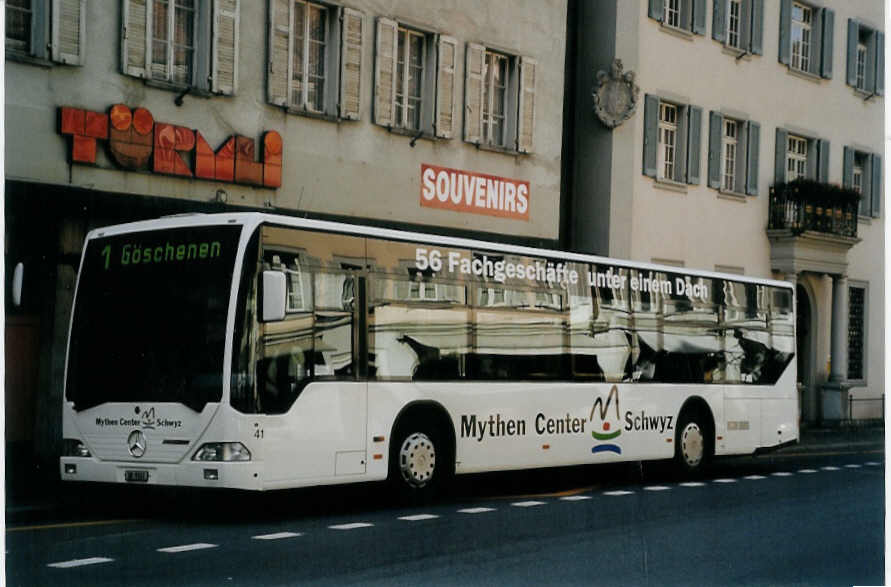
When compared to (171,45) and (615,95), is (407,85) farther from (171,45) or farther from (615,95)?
(615,95)

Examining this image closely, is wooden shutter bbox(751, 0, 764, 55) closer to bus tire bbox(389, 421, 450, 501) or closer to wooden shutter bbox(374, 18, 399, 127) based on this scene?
wooden shutter bbox(374, 18, 399, 127)

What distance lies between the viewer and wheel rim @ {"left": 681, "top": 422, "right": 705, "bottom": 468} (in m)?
19.1

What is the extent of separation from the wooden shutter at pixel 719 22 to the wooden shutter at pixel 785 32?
1.09m

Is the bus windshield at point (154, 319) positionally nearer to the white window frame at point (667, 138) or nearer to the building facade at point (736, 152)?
the building facade at point (736, 152)

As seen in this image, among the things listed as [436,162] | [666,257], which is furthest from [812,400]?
[436,162]

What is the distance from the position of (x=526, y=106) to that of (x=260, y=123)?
651cm

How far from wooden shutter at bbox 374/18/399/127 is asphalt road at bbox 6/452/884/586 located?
6637mm

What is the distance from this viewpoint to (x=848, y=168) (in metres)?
25.7

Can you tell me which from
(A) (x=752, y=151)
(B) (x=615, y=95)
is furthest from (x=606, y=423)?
(A) (x=752, y=151)

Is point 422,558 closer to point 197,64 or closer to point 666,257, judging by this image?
point 197,64

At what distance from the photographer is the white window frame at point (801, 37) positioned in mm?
29000

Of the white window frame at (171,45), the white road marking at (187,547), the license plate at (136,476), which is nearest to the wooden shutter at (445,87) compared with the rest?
the white window frame at (171,45)

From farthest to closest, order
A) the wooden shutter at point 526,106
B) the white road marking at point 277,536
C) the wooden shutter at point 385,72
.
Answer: the wooden shutter at point 526,106, the wooden shutter at point 385,72, the white road marking at point 277,536

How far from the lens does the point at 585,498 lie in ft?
52.7
